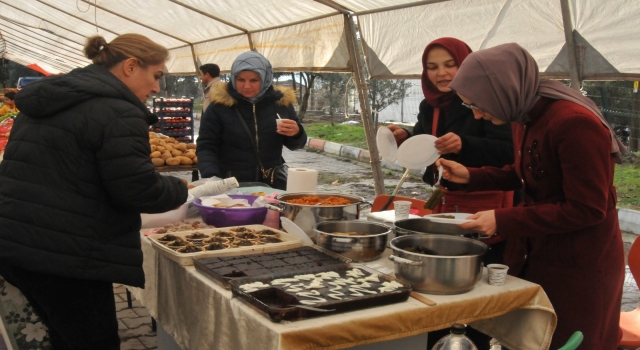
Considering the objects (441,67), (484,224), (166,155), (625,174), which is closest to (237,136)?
(441,67)

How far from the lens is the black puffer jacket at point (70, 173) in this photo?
1887 millimetres

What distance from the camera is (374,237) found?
78.5 inches

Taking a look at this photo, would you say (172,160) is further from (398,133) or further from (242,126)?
(398,133)

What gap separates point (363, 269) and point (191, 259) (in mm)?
590

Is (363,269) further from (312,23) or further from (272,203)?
(312,23)

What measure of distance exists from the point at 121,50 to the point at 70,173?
476 millimetres

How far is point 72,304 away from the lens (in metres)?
2.02

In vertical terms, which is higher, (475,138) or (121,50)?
(121,50)

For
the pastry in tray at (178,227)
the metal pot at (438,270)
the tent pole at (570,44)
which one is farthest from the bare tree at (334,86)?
the metal pot at (438,270)

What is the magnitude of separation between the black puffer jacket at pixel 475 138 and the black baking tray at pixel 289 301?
3.18ft

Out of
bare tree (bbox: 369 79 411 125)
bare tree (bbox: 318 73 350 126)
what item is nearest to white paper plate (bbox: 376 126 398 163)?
bare tree (bbox: 369 79 411 125)

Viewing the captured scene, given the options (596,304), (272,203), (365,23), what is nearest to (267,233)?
(272,203)

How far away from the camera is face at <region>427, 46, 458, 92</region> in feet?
8.65

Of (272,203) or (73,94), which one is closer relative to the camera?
(73,94)
